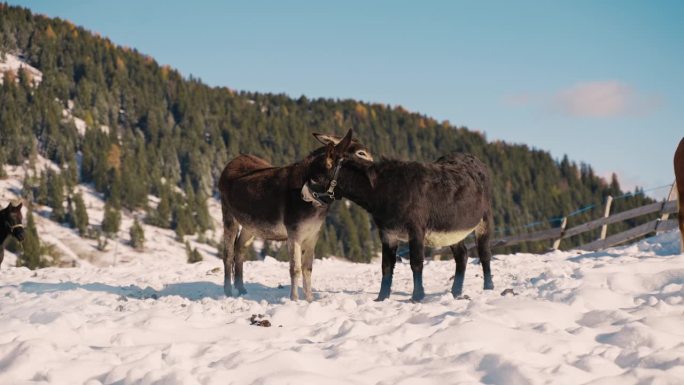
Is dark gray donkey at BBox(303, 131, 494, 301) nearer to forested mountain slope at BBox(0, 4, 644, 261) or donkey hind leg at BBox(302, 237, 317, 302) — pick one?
donkey hind leg at BBox(302, 237, 317, 302)

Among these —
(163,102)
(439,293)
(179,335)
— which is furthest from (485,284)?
(163,102)

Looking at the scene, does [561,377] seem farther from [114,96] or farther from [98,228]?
[114,96]

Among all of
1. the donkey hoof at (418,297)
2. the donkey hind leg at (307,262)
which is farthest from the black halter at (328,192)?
the donkey hoof at (418,297)

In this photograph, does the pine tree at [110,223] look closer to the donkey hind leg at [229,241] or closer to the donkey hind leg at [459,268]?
the donkey hind leg at [229,241]

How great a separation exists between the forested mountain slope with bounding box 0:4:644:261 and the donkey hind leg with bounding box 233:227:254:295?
312 feet

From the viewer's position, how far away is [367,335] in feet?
16.5

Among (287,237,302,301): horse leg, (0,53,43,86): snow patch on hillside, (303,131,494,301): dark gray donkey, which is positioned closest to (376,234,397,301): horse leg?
(303,131,494,301): dark gray donkey

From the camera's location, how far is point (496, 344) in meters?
4.38

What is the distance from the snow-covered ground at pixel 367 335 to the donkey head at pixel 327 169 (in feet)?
4.44

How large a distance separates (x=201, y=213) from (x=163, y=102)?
68467 millimetres

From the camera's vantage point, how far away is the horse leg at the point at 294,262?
7438 mm

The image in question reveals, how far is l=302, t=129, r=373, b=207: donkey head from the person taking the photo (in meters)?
7.29

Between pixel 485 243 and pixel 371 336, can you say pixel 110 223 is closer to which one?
pixel 485 243

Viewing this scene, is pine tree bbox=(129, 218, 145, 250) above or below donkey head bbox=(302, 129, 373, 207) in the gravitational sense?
below
